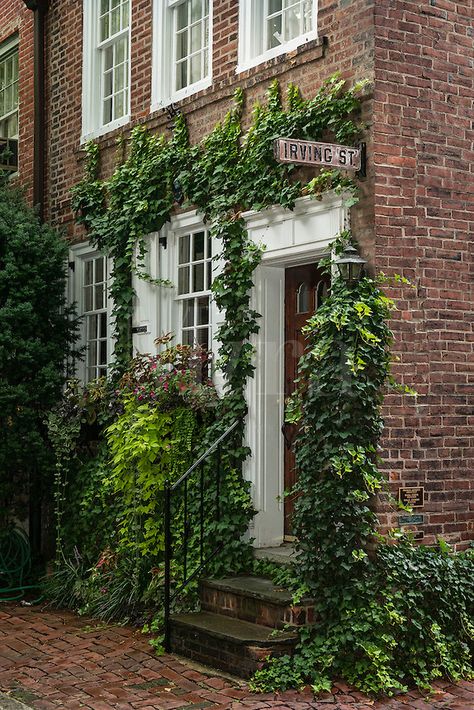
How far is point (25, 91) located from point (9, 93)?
3.37 feet

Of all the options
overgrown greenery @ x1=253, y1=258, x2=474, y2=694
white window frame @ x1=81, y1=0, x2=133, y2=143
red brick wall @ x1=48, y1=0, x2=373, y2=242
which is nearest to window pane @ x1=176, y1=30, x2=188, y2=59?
red brick wall @ x1=48, y1=0, x2=373, y2=242

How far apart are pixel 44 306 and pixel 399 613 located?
585 centimetres

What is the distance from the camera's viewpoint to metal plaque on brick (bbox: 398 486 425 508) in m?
7.59

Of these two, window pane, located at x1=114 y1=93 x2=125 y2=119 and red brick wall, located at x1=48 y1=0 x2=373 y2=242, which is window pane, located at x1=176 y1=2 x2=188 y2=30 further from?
window pane, located at x1=114 y1=93 x2=125 y2=119

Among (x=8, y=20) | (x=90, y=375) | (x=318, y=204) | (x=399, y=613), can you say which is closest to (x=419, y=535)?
(x=399, y=613)

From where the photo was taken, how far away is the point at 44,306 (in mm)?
11523

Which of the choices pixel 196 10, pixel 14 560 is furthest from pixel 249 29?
pixel 14 560

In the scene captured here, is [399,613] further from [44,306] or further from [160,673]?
[44,306]

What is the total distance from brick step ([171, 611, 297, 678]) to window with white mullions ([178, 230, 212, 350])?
2.75m

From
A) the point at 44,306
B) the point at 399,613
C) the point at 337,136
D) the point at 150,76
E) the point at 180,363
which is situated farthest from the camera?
the point at 44,306

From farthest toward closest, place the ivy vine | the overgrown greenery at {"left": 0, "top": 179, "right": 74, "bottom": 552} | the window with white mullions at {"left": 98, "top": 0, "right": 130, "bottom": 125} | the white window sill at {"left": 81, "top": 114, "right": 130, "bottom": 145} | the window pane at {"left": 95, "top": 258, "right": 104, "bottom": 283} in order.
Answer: the window pane at {"left": 95, "top": 258, "right": 104, "bottom": 283} < the window with white mullions at {"left": 98, "top": 0, "right": 130, "bottom": 125} < the white window sill at {"left": 81, "top": 114, "right": 130, "bottom": 145} < the overgrown greenery at {"left": 0, "top": 179, "right": 74, "bottom": 552} < the ivy vine

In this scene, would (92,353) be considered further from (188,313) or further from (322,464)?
(322,464)

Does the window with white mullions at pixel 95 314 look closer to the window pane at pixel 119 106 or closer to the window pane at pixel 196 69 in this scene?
the window pane at pixel 119 106

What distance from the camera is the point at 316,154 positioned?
7.39 meters
